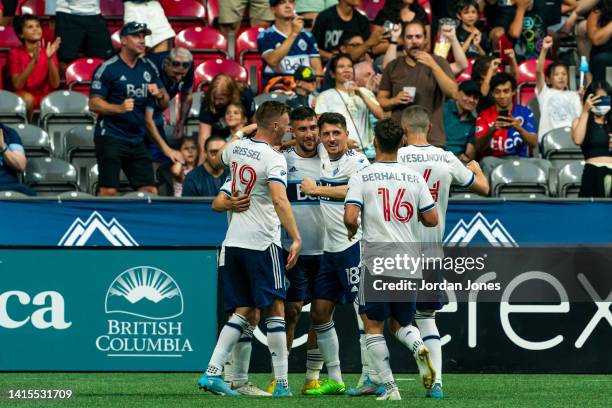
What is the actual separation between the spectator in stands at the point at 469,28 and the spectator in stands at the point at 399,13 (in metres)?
0.42

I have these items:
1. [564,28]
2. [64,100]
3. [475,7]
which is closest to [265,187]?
[64,100]

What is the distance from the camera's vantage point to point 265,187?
31.0 feet

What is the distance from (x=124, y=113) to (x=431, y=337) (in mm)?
5576

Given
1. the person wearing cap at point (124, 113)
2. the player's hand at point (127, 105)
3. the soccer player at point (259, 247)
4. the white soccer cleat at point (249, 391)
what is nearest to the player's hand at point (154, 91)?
the person wearing cap at point (124, 113)

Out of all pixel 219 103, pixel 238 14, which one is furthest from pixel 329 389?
pixel 238 14

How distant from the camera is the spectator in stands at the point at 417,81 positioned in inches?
545

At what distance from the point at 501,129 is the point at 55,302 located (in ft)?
19.3

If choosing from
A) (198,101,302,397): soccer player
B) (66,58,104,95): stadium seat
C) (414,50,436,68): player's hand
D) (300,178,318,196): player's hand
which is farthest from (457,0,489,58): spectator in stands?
(198,101,302,397): soccer player

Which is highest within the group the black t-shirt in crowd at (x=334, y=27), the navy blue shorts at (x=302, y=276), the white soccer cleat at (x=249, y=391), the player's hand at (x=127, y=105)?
the black t-shirt in crowd at (x=334, y=27)

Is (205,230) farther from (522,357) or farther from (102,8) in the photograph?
(102,8)

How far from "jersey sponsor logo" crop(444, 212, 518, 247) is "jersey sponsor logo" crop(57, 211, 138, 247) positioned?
312cm

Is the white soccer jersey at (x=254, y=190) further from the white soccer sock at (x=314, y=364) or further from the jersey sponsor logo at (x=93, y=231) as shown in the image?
the jersey sponsor logo at (x=93, y=231)

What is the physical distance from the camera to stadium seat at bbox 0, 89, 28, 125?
49.4 ft

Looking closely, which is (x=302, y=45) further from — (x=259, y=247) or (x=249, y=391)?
(x=249, y=391)
